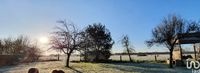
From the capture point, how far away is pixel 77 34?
3077cm

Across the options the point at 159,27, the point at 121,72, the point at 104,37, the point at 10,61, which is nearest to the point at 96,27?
the point at 104,37

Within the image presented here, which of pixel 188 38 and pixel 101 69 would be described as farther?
pixel 188 38

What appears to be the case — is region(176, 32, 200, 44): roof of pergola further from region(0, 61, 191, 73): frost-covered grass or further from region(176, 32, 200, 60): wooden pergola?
region(0, 61, 191, 73): frost-covered grass

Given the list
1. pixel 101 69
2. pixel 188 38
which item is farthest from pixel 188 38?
pixel 101 69

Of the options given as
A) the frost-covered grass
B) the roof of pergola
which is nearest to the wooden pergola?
the roof of pergola

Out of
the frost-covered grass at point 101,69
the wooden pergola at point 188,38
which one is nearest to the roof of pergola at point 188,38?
the wooden pergola at point 188,38

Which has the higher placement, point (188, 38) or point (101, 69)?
point (188, 38)

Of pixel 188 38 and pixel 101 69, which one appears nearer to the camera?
pixel 101 69

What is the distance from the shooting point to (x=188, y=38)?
33.3 m

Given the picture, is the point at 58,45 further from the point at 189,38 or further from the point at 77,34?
the point at 189,38

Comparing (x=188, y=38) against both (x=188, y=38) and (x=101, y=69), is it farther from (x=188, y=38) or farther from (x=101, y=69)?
(x=101, y=69)

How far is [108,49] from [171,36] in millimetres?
19232

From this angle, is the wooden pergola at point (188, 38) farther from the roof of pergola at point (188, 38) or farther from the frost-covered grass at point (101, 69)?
the frost-covered grass at point (101, 69)

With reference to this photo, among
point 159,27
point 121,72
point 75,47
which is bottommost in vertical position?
point 121,72
